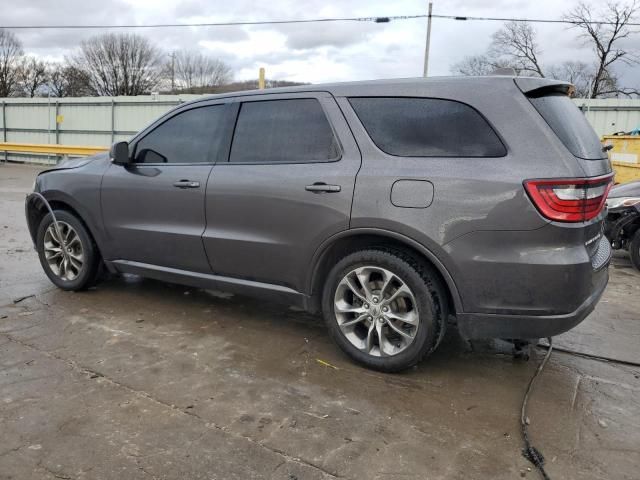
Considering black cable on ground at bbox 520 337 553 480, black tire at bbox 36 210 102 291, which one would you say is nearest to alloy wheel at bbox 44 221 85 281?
black tire at bbox 36 210 102 291

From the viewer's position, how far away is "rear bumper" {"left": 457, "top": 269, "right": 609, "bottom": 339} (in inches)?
117

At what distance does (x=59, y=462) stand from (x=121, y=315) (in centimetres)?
205

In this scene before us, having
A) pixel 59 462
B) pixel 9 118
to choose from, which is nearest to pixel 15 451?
pixel 59 462

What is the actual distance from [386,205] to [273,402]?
132 centimetres

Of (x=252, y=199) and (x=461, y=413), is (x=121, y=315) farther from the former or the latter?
(x=461, y=413)

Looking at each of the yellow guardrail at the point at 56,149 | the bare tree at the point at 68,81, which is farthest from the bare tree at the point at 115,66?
the yellow guardrail at the point at 56,149

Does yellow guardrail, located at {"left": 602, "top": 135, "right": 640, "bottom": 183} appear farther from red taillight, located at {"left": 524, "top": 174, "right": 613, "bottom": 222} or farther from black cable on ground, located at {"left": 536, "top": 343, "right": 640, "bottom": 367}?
red taillight, located at {"left": 524, "top": 174, "right": 613, "bottom": 222}

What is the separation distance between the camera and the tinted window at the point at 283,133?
142 inches

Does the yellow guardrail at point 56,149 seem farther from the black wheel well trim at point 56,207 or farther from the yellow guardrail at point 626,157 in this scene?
the yellow guardrail at point 626,157

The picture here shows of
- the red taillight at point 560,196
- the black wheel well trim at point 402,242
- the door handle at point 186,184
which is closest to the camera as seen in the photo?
the red taillight at point 560,196

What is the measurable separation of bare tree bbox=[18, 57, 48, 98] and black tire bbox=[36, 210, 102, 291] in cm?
5761

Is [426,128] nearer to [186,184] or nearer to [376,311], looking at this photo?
[376,311]

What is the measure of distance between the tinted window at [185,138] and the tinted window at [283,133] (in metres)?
0.25

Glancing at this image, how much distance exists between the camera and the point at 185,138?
14.1ft
